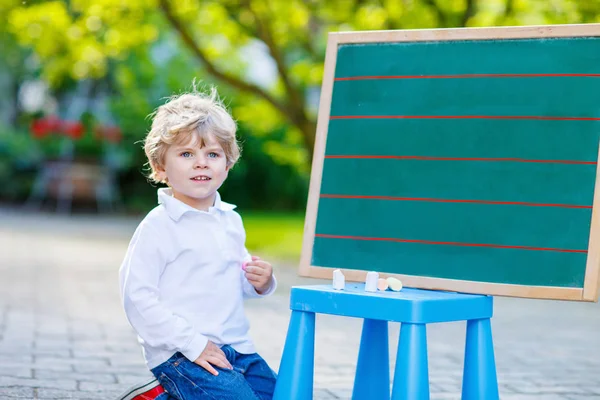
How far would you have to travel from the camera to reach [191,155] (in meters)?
3.14

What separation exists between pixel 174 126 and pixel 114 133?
15698mm

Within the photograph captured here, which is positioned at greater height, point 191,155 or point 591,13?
point 591,13

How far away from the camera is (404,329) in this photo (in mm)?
2832

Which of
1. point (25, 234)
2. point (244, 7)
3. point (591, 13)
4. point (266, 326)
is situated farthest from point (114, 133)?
point (266, 326)

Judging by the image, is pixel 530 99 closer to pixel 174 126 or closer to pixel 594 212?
pixel 594 212

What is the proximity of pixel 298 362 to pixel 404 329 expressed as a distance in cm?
41

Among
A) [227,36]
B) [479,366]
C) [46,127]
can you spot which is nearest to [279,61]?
[227,36]

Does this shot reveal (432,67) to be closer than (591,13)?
Yes

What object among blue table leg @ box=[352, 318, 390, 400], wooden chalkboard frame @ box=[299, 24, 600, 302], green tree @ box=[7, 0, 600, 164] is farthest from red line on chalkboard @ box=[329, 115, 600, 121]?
green tree @ box=[7, 0, 600, 164]

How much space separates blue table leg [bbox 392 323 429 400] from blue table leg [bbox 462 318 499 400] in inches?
13.3

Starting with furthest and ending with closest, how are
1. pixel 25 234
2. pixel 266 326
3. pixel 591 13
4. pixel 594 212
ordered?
pixel 25 234
pixel 591 13
pixel 266 326
pixel 594 212

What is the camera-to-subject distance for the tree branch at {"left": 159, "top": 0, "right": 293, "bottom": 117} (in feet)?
38.1

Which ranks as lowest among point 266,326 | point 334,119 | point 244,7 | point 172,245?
point 266,326

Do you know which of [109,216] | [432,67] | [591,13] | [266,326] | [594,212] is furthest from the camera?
[109,216]
